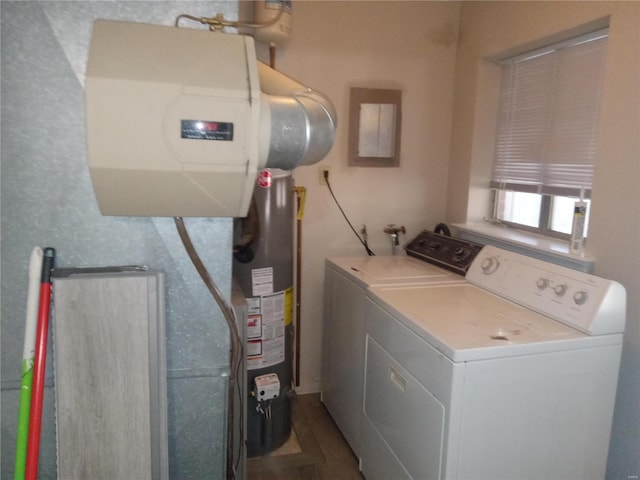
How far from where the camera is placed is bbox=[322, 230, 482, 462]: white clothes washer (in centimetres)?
212

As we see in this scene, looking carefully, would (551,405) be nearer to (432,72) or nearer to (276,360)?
(276,360)

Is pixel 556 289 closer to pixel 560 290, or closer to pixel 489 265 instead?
pixel 560 290

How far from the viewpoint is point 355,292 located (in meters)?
2.16

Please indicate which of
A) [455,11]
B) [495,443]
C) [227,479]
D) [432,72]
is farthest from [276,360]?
[455,11]

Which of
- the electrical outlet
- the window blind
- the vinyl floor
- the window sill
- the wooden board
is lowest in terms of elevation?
the vinyl floor

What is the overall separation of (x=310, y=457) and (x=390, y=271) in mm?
1028

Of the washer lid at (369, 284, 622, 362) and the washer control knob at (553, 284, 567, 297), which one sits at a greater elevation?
the washer control knob at (553, 284, 567, 297)

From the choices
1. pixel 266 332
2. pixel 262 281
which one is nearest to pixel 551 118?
pixel 262 281

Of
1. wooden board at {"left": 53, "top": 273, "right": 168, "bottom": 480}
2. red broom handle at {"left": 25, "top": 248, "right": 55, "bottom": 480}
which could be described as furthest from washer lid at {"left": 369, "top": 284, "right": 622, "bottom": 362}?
red broom handle at {"left": 25, "top": 248, "right": 55, "bottom": 480}

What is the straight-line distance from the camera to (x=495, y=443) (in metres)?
1.40

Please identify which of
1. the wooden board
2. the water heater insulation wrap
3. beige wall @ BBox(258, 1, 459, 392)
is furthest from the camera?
beige wall @ BBox(258, 1, 459, 392)

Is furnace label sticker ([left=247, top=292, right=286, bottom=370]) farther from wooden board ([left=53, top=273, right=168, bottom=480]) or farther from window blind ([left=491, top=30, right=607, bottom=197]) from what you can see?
window blind ([left=491, top=30, right=607, bottom=197])

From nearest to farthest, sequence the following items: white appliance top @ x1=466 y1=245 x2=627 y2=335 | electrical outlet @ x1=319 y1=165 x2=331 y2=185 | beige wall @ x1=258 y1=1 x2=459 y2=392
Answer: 1. white appliance top @ x1=466 y1=245 x2=627 y2=335
2. beige wall @ x1=258 y1=1 x2=459 y2=392
3. electrical outlet @ x1=319 y1=165 x2=331 y2=185

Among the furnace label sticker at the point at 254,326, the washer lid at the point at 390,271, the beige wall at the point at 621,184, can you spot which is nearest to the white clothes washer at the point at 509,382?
the beige wall at the point at 621,184
